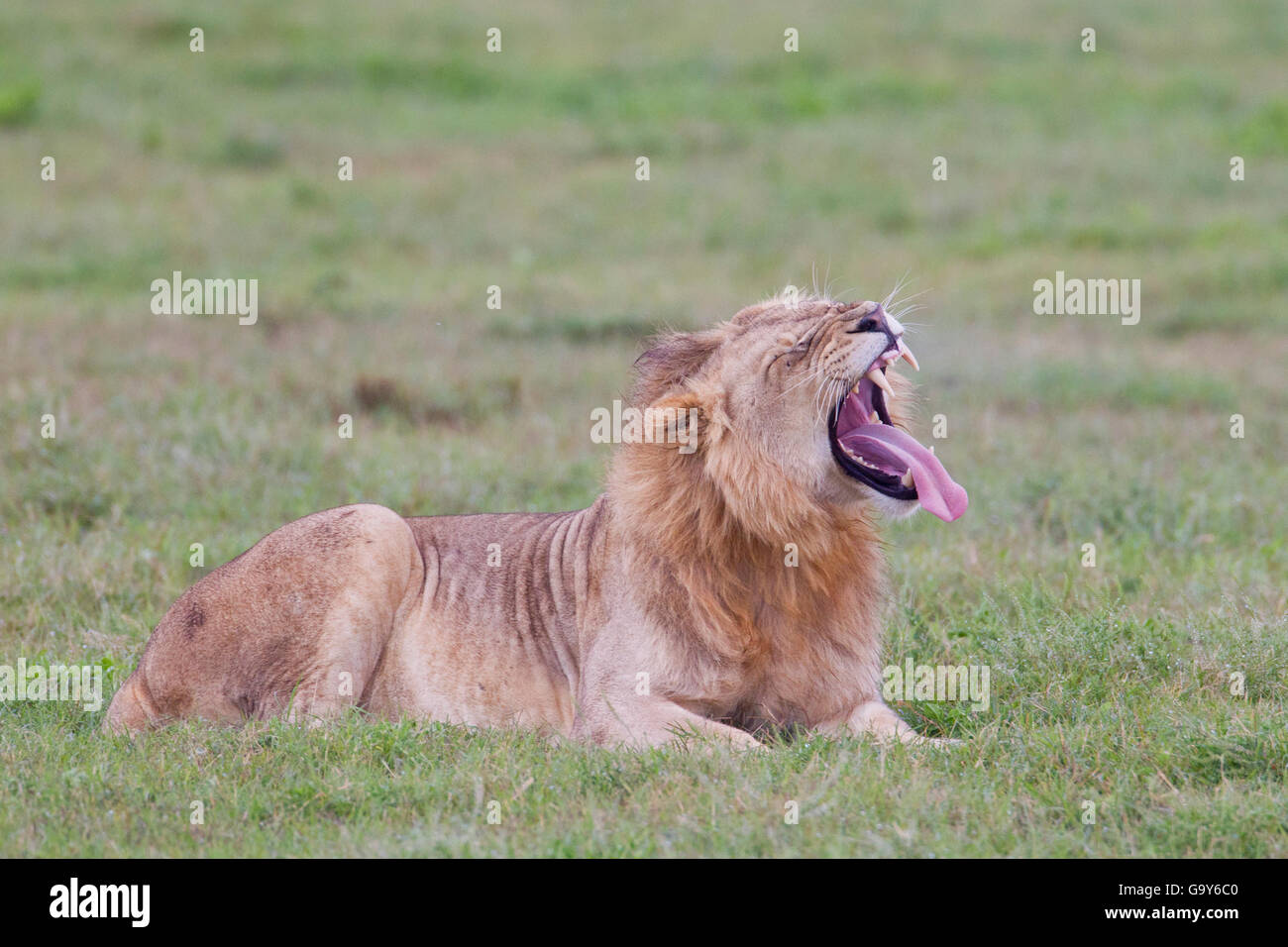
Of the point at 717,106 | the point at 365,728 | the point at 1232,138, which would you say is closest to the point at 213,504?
the point at 365,728

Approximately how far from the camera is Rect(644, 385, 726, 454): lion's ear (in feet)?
18.4

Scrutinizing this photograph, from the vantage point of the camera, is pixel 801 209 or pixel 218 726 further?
pixel 801 209

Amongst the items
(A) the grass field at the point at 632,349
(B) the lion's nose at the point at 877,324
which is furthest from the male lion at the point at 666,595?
(A) the grass field at the point at 632,349

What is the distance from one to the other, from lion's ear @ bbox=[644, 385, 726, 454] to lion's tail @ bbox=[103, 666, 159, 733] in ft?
6.53

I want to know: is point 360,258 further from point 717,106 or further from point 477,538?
point 477,538

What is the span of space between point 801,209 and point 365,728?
1219cm

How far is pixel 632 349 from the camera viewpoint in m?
12.8

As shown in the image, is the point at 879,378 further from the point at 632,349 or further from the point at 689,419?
the point at 632,349

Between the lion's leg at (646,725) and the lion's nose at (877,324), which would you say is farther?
the lion's nose at (877,324)

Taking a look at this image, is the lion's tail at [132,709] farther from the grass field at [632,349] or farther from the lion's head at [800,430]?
the lion's head at [800,430]

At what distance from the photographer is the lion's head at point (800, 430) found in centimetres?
546

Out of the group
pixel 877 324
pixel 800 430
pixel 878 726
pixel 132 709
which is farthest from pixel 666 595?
pixel 132 709

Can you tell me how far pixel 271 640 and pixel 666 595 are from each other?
1.43m

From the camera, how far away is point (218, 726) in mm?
5805
